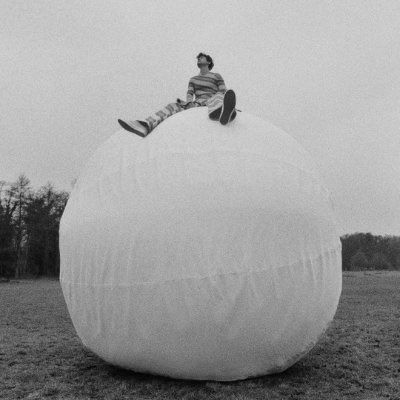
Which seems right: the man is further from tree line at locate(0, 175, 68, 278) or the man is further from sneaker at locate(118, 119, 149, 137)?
tree line at locate(0, 175, 68, 278)

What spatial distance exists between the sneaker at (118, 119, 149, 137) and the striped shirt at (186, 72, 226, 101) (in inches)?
81.6

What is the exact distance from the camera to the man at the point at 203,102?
566cm

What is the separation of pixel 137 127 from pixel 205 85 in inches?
92.2

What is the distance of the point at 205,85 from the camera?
25.0 feet

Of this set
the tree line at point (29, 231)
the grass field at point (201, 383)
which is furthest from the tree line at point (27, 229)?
the grass field at point (201, 383)

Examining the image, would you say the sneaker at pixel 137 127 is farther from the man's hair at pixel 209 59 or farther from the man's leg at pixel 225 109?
the man's hair at pixel 209 59

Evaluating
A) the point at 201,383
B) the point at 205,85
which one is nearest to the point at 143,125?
the point at 205,85

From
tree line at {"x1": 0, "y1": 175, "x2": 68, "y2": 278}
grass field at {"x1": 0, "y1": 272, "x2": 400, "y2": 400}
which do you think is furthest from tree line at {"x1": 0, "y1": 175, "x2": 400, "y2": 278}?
grass field at {"x1": 0, "y1": 272, "x2": 400, "y2": 400}

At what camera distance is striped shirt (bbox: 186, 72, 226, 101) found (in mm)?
→ 7609

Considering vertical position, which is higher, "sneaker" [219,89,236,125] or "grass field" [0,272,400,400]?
"sneaker" [219,89,236,125]

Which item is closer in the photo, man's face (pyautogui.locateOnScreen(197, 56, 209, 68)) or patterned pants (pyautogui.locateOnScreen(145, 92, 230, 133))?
patterned pants (pyautogui.locateOnScreen(145, 92, 230, 133))

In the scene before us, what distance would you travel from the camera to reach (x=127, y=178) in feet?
17.3

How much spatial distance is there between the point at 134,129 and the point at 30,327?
711cm

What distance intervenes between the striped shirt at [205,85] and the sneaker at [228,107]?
6.52 feet
